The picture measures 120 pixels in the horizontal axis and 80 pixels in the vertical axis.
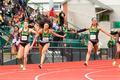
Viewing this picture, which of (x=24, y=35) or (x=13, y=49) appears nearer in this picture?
(x=24, y=35)

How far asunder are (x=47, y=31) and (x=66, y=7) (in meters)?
26.3

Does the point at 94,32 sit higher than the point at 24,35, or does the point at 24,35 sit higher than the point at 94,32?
the point at 94,32

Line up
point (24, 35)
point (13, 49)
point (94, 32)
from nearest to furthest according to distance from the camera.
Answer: point (24, 35) → point (94, 32) → point (13, 49)

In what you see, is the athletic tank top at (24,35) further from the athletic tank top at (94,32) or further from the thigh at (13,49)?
the thigh at (13,49)

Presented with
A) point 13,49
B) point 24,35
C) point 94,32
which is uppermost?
point 94,32

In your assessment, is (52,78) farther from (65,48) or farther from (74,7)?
(74,7)

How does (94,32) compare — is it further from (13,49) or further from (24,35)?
(13,49)

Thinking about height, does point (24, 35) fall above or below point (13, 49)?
above

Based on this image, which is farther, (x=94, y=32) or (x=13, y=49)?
(x=13, y=49)

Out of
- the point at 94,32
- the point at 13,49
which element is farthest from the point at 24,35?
the point at 13,49

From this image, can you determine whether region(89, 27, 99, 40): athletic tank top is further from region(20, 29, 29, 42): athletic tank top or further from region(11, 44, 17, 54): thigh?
region(11, 44, 17, 54): thigh

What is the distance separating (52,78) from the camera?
17203 millimetres

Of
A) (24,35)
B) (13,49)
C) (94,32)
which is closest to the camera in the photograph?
(24,35)

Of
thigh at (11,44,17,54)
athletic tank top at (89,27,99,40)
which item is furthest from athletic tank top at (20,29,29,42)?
thigh at (11,44,17,54)
